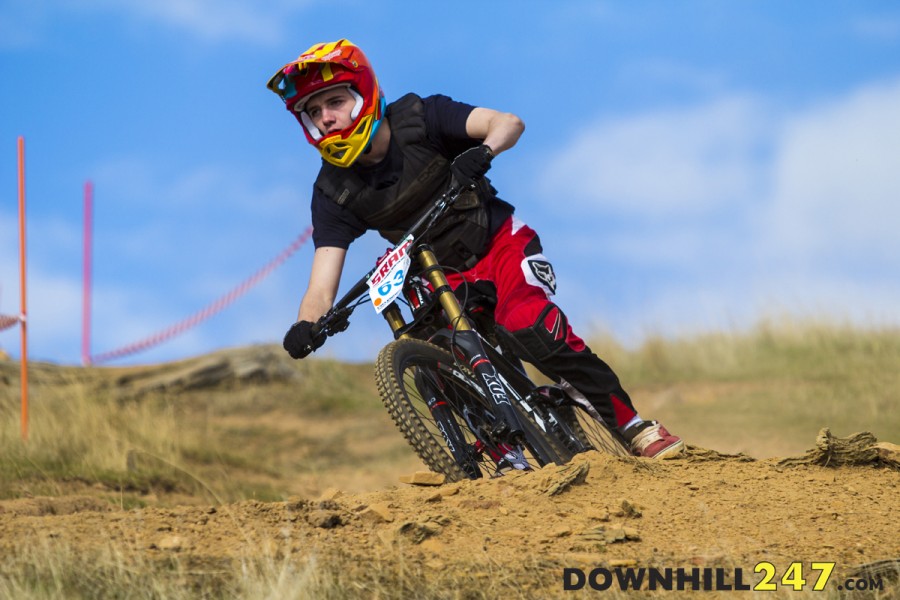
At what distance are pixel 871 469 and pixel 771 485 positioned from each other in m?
0.72

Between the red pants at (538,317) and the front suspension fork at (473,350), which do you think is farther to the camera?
the red pants at (538,317)

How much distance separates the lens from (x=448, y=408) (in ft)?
18.5

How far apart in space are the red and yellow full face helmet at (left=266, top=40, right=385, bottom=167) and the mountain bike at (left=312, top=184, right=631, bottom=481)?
0.55 m

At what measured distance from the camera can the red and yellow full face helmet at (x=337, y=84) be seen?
575cm

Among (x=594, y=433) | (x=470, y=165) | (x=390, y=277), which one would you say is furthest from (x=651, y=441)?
(x=470, y=165)

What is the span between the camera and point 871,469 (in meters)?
5.76

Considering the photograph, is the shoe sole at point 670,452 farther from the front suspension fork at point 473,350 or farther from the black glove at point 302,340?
the black glove at point 302,340

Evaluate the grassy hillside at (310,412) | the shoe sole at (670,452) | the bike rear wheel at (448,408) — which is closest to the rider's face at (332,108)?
the bike rear wheel at (448,408)

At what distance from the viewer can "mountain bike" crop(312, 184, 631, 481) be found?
215 inches

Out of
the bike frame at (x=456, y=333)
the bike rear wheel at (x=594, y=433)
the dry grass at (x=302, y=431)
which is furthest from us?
the bike rear wheel at (x=594, y=433)

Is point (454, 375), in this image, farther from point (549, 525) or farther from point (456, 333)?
point (549, 525)

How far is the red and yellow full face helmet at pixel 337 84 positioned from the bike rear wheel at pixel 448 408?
1095 mm

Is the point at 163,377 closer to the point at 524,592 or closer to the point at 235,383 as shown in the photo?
the point at 235,383

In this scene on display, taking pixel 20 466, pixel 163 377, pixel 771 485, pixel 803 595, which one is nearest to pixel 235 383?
pixel 163 377
